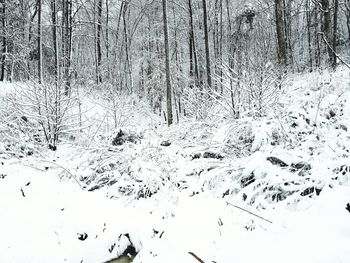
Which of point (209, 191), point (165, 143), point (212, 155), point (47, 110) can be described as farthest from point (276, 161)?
point (47, 110)

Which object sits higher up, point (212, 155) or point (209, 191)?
point (212, 155)

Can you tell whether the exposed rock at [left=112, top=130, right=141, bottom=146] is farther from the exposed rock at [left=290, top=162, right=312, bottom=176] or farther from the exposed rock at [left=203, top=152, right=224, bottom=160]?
the exposed rock at [left=290, top=162, right=312, bottom=176]

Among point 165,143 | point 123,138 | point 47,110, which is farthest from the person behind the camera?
point 47,110

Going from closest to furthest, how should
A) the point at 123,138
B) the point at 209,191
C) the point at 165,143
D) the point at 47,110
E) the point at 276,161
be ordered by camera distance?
the point at 276,161, the point at 209,191, the point at 165,143, the point at 123,138, the point at 47,110

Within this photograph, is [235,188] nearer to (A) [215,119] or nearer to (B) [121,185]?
(B) [121,185]

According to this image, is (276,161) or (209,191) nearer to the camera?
(276,161)

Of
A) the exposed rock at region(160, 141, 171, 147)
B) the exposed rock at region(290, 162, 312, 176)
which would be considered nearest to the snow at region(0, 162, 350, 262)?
the exposed rock at region(290, 162, 312, 176)

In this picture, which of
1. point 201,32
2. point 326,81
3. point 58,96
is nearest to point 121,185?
point 58,96

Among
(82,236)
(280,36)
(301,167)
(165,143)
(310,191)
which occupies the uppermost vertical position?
(280,36)

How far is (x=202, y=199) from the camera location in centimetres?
343

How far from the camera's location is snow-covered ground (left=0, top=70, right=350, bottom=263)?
2355 millimetres

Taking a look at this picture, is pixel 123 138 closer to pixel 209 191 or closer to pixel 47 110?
pixel 47 110

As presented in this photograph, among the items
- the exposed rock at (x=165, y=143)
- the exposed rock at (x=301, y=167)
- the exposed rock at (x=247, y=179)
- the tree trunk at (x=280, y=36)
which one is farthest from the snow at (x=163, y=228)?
the tree trunk at (x=280, y=36)

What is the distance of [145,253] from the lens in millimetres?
2586
